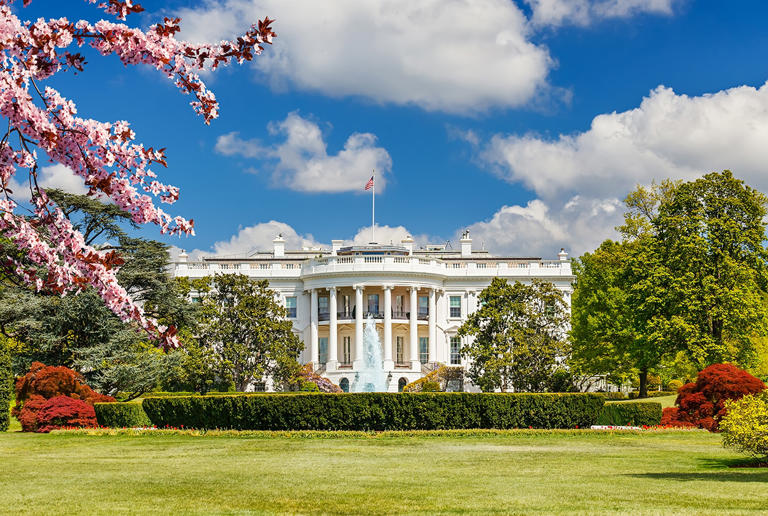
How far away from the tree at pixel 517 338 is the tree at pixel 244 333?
10236 millimetres

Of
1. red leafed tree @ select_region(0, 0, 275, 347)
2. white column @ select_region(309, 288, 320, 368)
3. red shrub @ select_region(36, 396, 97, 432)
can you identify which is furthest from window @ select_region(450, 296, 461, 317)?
red leafed tree @ select_region(0, 0, 275, 347)

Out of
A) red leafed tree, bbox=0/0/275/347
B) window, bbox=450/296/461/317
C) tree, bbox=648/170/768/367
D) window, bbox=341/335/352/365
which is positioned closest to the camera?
red leafed tree, bbox=0/0/275/347

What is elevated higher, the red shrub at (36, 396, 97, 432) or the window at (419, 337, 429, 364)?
the window at (419, 337, 429, 364)

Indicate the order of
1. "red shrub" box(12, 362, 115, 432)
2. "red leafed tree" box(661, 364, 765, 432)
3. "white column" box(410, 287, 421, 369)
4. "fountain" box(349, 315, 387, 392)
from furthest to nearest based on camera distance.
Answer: "white column" box(410, 287, 421, 369) < "fountain" box(349, 315, 387, 392) < "red shrub" box(12, 362, 115, 432) < "red leafed tree" box(661, 364, 765, 432)

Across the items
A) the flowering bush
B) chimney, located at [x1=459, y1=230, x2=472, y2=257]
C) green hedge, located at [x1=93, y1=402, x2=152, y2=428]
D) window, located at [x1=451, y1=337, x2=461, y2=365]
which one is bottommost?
green hedge, located at [x1=93, y1=402, x2=152, y2=428]

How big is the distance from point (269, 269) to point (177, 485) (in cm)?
5606

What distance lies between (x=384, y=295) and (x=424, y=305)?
4.00 m

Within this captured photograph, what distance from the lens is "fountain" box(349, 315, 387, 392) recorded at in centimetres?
6186

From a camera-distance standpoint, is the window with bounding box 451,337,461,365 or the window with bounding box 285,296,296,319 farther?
the window with bounding box 285,296,296,319

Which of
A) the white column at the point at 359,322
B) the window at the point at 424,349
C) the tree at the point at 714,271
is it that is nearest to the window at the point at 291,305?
the white column at the point at 359,322

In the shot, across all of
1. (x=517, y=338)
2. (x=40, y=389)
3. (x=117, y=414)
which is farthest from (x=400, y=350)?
(x=40, y=389)

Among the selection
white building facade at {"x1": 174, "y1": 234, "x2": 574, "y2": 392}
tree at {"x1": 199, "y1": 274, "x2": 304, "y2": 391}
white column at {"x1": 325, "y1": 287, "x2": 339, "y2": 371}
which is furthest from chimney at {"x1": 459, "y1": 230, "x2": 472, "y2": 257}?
tree at {"x1": 199, "y1": 274, "x2": 304, "y2": 391}

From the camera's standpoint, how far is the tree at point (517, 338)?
1844 inches

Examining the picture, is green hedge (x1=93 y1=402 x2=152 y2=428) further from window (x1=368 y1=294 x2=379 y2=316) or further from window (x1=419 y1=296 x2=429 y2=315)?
window (x1=419 y1=296 x2=429 y2=315)
